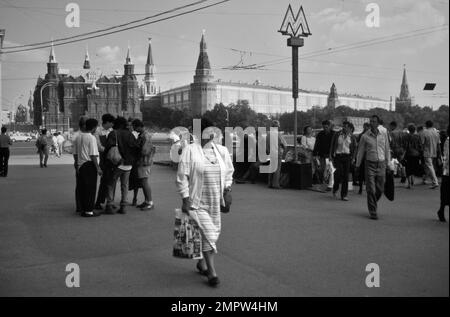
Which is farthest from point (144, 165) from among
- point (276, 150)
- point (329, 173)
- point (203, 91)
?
point (203, 91)

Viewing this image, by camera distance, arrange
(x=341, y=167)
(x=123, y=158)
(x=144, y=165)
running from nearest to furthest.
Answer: (x=123, y=158)
(x=144, y=165)
(x=341, y=167)

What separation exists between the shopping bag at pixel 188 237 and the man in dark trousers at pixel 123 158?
13.9 feet

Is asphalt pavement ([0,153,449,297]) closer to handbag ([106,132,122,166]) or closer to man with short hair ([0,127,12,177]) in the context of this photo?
handbag ([106,132,122,166])

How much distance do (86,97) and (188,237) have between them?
139247 mm

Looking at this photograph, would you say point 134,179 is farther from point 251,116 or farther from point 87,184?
point 251,116

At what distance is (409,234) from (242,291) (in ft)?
11.2

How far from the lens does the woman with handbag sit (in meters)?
4.67

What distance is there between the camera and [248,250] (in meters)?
5.89

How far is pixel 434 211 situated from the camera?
860cm

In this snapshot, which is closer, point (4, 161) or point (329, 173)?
point (329, 173)

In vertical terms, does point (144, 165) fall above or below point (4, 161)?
above

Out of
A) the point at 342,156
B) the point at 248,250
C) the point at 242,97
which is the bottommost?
the point at 248,250
